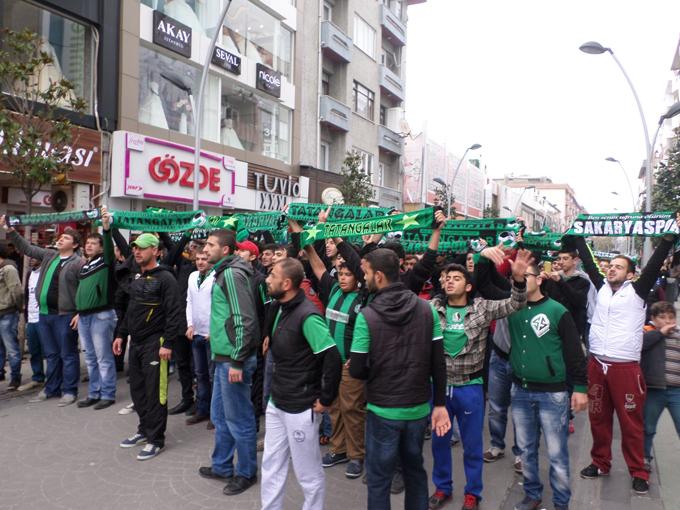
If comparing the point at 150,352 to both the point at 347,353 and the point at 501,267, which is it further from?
the point at 501,267

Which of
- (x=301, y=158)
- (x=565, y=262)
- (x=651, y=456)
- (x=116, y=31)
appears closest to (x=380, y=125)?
(x=301, y=158)

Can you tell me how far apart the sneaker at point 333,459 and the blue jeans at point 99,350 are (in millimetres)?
3081

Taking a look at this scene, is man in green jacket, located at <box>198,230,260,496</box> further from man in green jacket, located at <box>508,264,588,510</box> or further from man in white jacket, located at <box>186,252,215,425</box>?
man in green jacket, located at <box>508,264,588,510</box>

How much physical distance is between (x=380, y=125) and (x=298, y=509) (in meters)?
26.8

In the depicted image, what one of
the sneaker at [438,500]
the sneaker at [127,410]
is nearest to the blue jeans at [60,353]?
the sneaker at [127,410]

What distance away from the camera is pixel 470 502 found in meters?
3.99

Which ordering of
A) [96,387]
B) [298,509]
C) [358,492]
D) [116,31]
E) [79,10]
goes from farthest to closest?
[116,31] < [79,10] < [96,387] < [358,492] < [298,509]

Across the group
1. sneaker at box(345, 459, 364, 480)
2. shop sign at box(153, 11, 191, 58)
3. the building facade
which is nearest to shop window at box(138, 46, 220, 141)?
shop sign at box(153, 11, 191, 58)

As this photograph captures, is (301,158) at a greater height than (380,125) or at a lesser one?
lesser

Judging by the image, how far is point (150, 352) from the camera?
514 cm

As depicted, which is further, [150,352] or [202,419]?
[202,419]

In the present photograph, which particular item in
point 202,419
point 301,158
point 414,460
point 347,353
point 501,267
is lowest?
point 202,419

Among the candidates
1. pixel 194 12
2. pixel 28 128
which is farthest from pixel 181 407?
pixel 194 12

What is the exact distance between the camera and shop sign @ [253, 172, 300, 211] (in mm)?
19367
